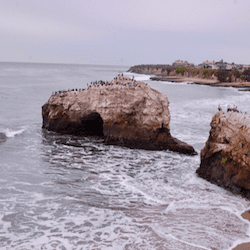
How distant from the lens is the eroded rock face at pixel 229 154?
9219 millimetres

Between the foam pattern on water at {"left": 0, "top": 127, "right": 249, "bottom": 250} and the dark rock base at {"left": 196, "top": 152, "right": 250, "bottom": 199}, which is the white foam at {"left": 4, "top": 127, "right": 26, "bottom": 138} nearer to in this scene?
the foam pattern on water at {"left": 0, "top": 127, "right": 249, "bottom": 250}

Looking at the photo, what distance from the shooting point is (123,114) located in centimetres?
1450

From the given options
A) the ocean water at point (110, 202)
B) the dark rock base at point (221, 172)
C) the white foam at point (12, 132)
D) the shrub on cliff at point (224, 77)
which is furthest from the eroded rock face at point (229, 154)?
the shrub on cliff at point (224, 77)

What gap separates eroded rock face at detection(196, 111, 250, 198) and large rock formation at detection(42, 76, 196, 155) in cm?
327

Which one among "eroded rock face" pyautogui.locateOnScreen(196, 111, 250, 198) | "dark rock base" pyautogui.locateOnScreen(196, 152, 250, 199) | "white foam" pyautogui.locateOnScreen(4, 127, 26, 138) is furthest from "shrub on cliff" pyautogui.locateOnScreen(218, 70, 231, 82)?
"dark rock base" pyautogui.locateOnScreen(196, 152, 250, 199)

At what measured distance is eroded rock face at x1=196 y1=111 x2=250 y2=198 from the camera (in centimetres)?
922

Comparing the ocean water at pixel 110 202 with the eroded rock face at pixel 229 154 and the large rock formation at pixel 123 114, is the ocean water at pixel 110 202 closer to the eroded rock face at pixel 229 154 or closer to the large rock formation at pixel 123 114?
the eroded rock face at pixel 229 154

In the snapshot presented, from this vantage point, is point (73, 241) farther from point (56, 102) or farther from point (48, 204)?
point (56, 102)

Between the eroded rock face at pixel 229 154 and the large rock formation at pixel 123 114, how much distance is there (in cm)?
327

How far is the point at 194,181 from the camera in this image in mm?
10367

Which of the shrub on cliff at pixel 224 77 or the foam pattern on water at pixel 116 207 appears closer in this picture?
the foam pattern on water at pixel 116 207

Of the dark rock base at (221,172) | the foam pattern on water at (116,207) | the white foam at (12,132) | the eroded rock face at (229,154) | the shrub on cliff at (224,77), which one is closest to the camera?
the foam pattern on water at (116,207)

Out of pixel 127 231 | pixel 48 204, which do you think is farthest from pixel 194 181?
pixel 48 204

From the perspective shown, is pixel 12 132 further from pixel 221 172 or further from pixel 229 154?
pixel 229 154
